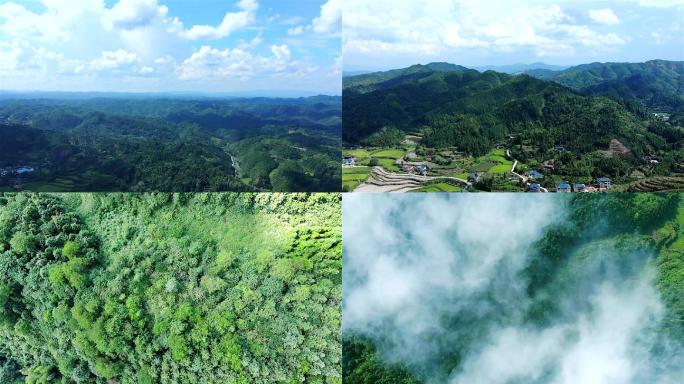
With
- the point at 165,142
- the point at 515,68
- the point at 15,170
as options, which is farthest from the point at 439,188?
the point at 15,170

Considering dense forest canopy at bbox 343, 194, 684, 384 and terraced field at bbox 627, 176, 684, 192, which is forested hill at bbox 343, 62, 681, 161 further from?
dense forest canopy at bbox 343, 194, 684, 384

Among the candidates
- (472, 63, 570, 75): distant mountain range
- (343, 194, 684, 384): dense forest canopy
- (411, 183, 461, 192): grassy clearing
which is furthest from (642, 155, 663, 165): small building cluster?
(411, 183, 461, 192): grassy clearing

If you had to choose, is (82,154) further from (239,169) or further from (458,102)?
(458,102)

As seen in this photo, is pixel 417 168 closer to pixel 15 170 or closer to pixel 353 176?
pixel 353 176

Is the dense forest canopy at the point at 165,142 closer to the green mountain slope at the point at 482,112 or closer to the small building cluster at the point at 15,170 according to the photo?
the small building cluster at the point at 15,170

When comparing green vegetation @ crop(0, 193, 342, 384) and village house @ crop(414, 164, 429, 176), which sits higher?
village house @ crop(414, 164, 429, 176)

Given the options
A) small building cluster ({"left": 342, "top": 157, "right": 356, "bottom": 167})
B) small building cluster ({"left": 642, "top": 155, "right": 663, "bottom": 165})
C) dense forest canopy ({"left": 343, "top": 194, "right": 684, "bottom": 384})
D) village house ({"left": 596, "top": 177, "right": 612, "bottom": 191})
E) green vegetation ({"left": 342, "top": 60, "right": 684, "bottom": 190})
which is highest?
green vegetation ({"left": 342, "top": 60, "right": 684, "bottom": 190})
